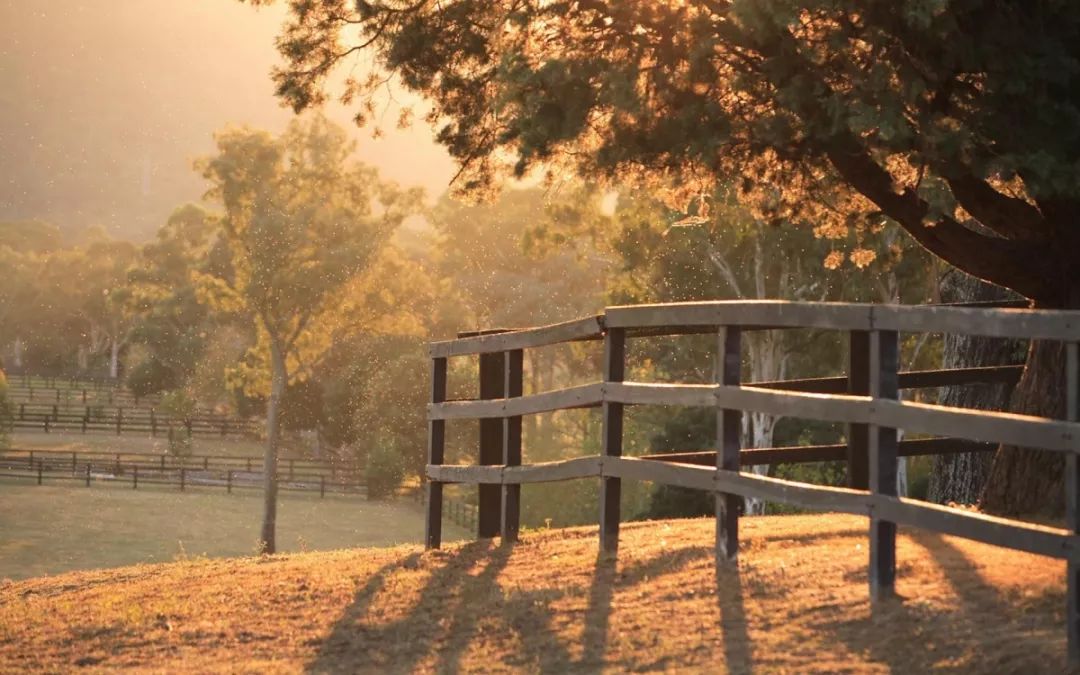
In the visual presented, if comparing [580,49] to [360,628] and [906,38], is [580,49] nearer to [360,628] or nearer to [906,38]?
[906,38]

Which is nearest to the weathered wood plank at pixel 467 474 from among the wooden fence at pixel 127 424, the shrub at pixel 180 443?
the shrub at pixel 180 443

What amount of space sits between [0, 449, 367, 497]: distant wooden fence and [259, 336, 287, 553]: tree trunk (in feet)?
30.1

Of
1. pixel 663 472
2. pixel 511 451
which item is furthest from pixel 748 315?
pixel 511 451

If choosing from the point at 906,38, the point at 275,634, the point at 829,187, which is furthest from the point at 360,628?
the point at 829,187

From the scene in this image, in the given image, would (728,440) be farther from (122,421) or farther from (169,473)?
(122,421)

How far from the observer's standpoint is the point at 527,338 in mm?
11500

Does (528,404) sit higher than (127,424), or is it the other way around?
(528,404)

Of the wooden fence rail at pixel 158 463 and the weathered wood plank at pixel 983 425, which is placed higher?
the weathered wood plank at pixel 983 425

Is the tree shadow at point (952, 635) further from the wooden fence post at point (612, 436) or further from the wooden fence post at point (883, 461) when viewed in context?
the wooden fence post at point (612, 436)

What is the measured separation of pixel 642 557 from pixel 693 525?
2.17m

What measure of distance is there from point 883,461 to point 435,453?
570 cm

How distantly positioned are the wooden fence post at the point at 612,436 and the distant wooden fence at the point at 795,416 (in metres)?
0.01

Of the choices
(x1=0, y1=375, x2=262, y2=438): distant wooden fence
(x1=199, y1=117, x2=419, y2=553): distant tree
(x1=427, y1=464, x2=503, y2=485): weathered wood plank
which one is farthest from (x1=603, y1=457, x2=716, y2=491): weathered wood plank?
(x1=0, y1=375, x2=262, y2=438): distant wooden fence

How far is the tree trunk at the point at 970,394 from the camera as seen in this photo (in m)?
16.3
